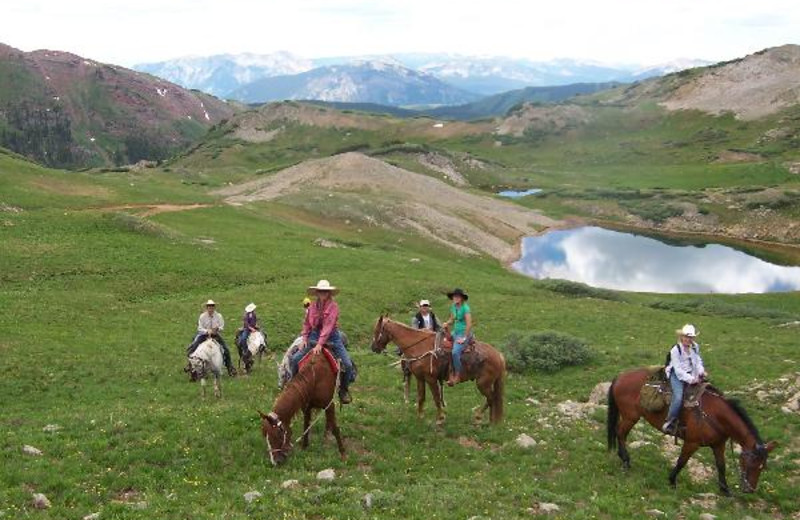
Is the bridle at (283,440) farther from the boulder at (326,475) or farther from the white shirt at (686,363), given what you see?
the white shirt at (686,363)

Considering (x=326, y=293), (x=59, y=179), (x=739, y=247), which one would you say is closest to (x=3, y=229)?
(x=59, y=179)

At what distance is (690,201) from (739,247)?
18.7m

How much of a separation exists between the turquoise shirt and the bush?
34.3 feet

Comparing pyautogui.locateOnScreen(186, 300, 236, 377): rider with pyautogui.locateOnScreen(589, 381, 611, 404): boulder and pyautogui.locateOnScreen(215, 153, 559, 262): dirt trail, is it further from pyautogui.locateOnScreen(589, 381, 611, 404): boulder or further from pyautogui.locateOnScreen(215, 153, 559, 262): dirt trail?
pyautogui.locateOnScreen(215, 153, 559, 262): dirt trail

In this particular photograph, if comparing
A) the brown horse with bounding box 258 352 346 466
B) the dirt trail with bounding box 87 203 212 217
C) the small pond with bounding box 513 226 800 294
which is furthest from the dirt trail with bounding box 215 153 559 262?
the brown horse with bounding box 258 352 346 466

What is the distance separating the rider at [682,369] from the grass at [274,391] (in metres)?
2.15

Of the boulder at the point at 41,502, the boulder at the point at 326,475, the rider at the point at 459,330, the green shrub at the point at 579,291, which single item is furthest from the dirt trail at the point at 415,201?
the boulder at the point at 41,502

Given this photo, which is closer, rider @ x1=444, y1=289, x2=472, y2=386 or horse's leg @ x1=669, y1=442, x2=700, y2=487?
horse's leg @ x1=669, y1=442, x2=700, y2=487

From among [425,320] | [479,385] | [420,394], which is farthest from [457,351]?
[425,320]

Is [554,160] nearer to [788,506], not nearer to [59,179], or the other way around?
[59,179]

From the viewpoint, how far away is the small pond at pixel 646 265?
76750 millimetres

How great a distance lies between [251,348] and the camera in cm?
2820

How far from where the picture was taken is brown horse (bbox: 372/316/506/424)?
2119 cm

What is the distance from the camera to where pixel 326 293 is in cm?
1820
